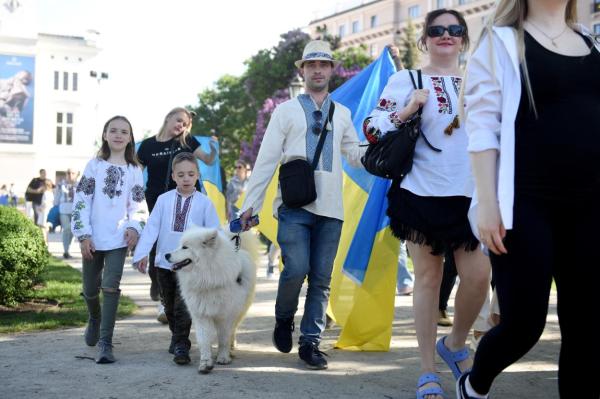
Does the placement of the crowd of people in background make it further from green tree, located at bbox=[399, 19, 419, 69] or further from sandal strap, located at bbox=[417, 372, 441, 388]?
green tree, located at bbox=[399, 19, 419, 69]

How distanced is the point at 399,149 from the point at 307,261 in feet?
4.47

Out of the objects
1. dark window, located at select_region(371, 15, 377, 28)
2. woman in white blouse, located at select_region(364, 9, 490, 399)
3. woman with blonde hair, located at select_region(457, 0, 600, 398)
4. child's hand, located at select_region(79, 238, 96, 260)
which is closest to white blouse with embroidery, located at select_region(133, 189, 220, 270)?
child's hand, located at select_region(79, 238, 96, 260)

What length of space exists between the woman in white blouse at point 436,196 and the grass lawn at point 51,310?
4157 millimetres

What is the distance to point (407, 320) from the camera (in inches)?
295

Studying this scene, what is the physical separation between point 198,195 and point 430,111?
2.30m

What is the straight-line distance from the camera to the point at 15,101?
56.1m

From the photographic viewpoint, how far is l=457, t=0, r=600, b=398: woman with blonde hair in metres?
2.97

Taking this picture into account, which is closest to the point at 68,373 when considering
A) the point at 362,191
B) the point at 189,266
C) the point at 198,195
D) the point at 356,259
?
the point at 189,266

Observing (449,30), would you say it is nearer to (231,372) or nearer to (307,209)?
(307,209)

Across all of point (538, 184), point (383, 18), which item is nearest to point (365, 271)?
point (538, 184)

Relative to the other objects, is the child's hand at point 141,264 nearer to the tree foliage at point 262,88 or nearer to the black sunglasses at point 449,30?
the black sunglasses at point 449,30

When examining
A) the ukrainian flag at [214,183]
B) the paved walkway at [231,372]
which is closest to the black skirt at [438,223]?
the paved walkway at [231,372]

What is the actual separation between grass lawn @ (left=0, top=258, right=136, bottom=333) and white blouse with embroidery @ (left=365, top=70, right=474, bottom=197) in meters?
4.25

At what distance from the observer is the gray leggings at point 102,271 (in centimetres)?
556
